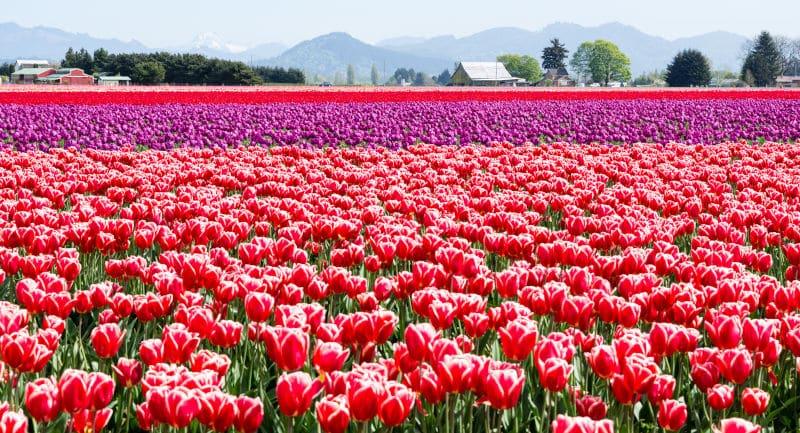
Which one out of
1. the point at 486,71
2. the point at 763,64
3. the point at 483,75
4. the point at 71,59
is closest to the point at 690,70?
the point at 763,64

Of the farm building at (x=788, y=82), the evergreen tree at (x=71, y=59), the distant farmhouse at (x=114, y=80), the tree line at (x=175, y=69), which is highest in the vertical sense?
the evergreen tree at (x=71, y=59)

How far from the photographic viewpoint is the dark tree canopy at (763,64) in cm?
12419

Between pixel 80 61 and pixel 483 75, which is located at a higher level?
pixel 80 61

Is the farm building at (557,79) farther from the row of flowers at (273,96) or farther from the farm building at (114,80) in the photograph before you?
the row of flowers at (273,96)

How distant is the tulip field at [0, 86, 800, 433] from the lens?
2.88m

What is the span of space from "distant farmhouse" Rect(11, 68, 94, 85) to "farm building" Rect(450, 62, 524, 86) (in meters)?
74.0

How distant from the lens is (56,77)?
4341 inches

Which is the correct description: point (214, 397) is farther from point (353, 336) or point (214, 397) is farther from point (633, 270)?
point (633, 270)

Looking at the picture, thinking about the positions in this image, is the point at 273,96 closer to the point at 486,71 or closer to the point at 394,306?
the point at 394,306

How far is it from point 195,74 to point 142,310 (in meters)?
85.6

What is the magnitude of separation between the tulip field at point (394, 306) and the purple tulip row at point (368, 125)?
8.46 m

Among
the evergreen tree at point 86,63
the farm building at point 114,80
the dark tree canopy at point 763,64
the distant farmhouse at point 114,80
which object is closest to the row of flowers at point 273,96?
the distant farmhouse at point 114,80

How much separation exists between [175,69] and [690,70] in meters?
73.9

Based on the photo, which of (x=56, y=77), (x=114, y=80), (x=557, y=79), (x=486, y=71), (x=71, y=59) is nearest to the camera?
(x=114, y=80)
